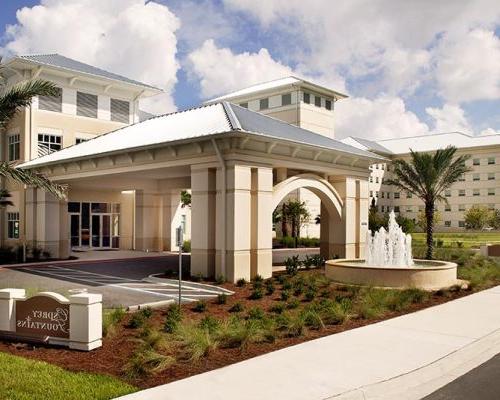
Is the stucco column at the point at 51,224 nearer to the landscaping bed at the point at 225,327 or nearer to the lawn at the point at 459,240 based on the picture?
the landscaping bed at the point at 225,327

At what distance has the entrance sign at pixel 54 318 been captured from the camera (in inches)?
392

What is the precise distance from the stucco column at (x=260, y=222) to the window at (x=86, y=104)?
19166 mm

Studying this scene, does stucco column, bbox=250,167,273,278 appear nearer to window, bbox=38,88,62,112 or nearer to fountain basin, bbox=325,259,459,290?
fountain basin, bbox=325,259,459,290

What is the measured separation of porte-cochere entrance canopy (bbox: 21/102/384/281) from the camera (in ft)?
61.9

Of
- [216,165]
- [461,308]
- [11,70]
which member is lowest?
[461,308]

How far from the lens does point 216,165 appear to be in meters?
19.0

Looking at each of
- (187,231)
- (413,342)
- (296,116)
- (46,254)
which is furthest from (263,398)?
(296,116)

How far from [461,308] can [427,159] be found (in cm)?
1651

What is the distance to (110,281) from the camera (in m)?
19.8

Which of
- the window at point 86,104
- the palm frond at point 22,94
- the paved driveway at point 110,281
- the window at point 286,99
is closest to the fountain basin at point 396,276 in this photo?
the paved driveway at point 110,281

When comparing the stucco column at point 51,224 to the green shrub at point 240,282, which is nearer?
the green shrub at point 240,282

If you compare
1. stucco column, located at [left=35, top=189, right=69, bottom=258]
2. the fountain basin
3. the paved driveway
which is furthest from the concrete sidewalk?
stucco column, located at [left=35, top=189, right=69, bottom=258]

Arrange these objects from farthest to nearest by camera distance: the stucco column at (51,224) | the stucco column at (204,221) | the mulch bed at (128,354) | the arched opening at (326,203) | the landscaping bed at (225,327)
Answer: the stucco column at (51,224) → the arched opening at (326,203) → the stucco column at (204,221) → the landscaping bed at (225,327) → the mulch bed at (128,354)

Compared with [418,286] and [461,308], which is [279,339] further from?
[418,286]
